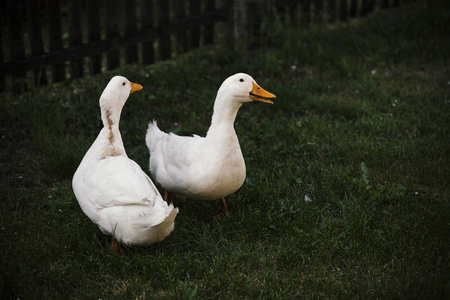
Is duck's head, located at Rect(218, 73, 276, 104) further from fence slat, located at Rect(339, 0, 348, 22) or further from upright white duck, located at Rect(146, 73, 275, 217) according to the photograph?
fence slat, located at Rect(339, 0, 348, 22)

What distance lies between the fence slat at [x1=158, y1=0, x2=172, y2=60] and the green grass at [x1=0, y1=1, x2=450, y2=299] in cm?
19

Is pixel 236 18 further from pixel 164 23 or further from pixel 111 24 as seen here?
pixel 111 24

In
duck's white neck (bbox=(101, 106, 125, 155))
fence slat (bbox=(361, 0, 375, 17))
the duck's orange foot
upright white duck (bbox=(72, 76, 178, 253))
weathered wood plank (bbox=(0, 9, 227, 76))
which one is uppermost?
fence slat (bbox=(361, 0, 375, 17))

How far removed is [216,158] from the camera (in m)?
3.38

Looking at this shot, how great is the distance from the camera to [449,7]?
7508 millimetres

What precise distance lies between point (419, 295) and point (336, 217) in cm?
99

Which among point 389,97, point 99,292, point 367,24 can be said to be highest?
point 367,24

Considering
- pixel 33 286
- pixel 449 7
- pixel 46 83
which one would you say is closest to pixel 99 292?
pixel 33 286

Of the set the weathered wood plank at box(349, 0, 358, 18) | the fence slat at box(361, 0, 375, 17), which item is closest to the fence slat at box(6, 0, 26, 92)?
the weathered wood plank at box(349, 0, 358, 18)

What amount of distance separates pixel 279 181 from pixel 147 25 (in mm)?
3083

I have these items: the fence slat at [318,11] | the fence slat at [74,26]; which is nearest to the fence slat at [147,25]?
the fence slat at [74,26]

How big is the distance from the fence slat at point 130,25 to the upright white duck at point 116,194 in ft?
8.78

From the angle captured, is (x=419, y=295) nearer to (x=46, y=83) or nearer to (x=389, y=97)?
(x=389, y=97)

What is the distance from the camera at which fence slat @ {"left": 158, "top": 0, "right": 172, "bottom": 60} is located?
6.19 meters
